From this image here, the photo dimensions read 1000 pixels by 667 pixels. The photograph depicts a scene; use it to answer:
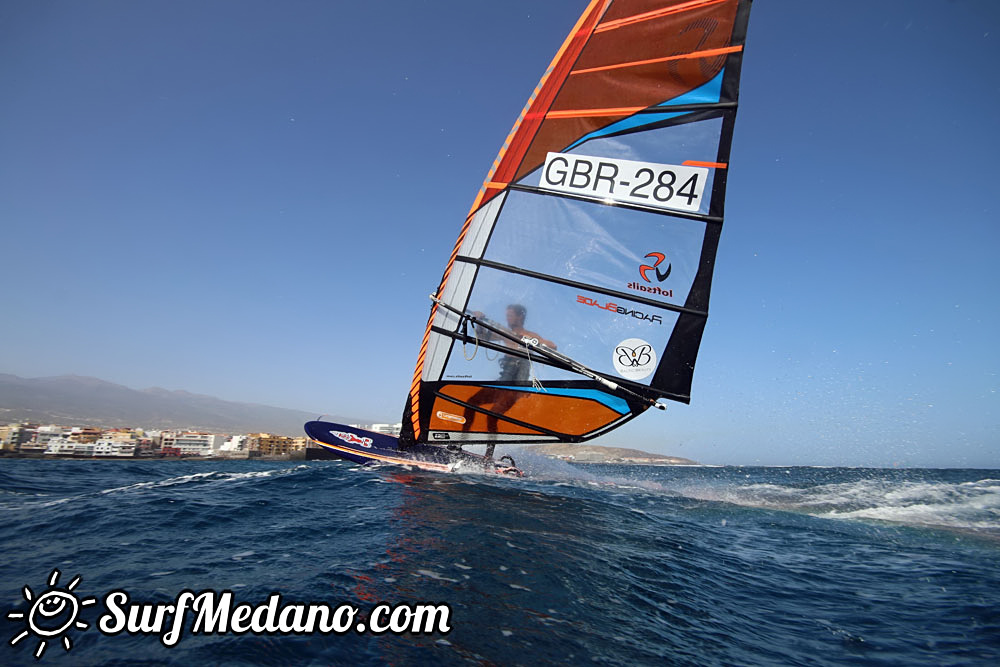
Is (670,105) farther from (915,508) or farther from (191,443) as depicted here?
(191,443)

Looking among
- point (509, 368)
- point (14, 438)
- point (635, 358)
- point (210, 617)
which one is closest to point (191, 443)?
point (14, 438)

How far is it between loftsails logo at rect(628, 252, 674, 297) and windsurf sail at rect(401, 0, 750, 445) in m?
0.02

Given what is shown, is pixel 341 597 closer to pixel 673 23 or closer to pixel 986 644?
pixel 986 644

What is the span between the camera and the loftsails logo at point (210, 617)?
8.08ft

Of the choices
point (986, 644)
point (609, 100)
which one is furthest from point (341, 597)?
point (609, 100)

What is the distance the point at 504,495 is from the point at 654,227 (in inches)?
211

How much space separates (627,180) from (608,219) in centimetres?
71

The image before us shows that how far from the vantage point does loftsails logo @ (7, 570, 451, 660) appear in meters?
2.46

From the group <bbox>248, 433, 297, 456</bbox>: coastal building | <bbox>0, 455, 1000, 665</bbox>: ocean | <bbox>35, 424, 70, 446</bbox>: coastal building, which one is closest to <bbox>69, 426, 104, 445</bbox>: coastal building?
<bbox>35, 424, 70, 446</bbox>: coastal building

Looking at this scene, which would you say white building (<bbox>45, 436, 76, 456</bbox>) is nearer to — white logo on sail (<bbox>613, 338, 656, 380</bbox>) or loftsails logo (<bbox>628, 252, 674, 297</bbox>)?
white logo on sail (<bbox>613, 338, 656, 380</bbox>)

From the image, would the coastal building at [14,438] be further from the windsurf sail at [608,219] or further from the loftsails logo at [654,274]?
the loftsails logo at [654,274]

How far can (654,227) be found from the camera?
6.98 meters

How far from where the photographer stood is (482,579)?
3367mm

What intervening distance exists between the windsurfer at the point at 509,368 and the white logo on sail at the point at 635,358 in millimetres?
1147
